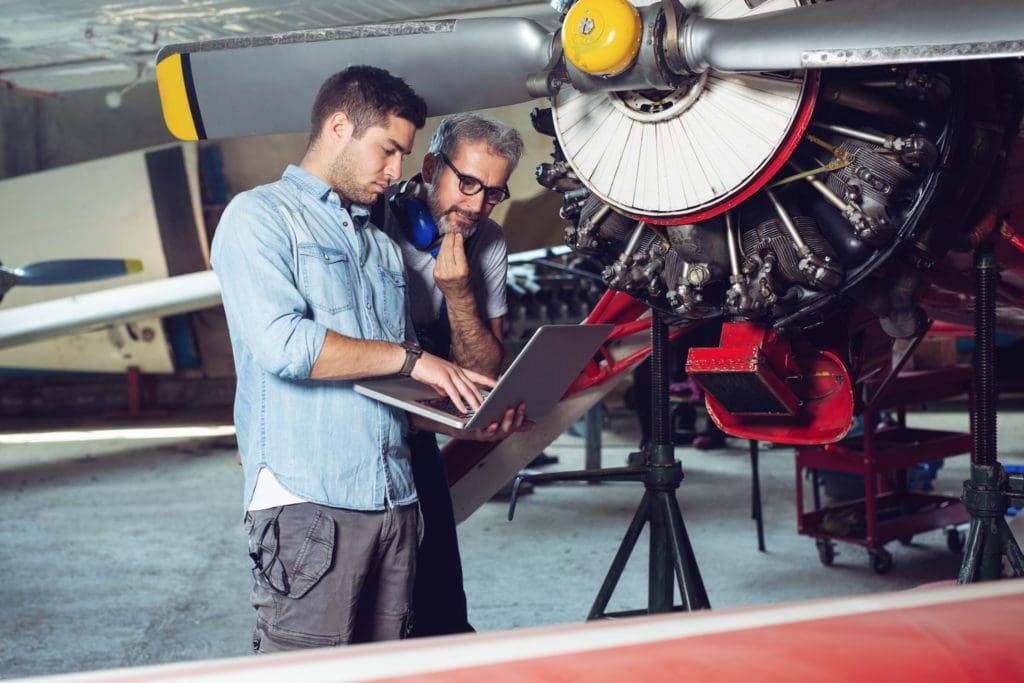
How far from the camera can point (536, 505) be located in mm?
5320

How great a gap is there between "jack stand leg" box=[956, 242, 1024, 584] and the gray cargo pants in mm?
1353

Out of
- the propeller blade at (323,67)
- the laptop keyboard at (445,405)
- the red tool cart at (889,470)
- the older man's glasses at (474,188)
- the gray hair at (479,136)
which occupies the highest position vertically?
the propeller blade at (323,67)

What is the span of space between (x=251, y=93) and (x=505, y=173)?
25.6 inches

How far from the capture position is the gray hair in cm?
215

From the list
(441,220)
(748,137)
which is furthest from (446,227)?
(748,137)

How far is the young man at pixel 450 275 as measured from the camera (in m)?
2.11

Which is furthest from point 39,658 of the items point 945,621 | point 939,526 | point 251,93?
point 939,526

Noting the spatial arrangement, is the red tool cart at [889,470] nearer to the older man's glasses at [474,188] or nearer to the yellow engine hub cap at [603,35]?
the older man's glasses at [474,188]

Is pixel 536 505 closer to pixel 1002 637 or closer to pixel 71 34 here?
pixel 1002 637

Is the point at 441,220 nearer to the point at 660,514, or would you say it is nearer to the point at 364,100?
the point at 364,100

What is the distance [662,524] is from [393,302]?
1160mm

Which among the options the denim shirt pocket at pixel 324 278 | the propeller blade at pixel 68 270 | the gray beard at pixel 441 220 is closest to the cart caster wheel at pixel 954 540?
the gray beard at pixel 441 220

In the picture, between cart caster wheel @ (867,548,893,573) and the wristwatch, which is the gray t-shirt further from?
cart caster wheel @ (867,548,893,573)

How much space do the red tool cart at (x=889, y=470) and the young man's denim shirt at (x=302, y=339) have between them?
96.2 inches
